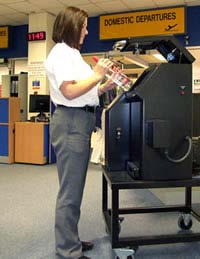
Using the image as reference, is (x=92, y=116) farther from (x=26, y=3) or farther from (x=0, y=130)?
(x=26, y=3)

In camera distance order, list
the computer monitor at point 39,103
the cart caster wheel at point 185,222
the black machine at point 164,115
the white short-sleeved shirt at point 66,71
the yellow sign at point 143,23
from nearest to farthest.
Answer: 1. the black machine at point 164,115
2. the white short-sleeved shirt at point 66,71
3. the cart caster wheel at point 185,222
4. the computer monitor at point 39,103
5. the yellow sign at point 143,23

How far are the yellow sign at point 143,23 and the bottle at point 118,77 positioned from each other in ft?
15.8

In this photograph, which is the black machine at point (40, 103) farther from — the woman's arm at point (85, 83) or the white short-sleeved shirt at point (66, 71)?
the woman's arm at point (85, 83)

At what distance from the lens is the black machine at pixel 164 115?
1479mm

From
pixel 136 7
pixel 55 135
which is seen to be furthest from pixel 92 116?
pixel 136 7

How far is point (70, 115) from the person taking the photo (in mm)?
1688

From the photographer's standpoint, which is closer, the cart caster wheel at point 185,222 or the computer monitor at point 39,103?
the cart caster wheel at point 185,222

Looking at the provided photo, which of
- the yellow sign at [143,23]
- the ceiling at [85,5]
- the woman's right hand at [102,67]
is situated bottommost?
the woman's right hand at [102,67]

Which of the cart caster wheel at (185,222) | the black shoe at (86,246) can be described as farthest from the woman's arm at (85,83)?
the cart caster wheel at (185,222)

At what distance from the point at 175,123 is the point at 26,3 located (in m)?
5.36

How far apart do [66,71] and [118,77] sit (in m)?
0.26

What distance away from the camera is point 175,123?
4.99ft

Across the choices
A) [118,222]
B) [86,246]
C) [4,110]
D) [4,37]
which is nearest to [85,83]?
[118,222]

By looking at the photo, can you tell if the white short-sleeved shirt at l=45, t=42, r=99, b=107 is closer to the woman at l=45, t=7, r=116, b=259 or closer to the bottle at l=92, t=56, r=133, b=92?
the woman at l=45, t=7, r=116, b=259
